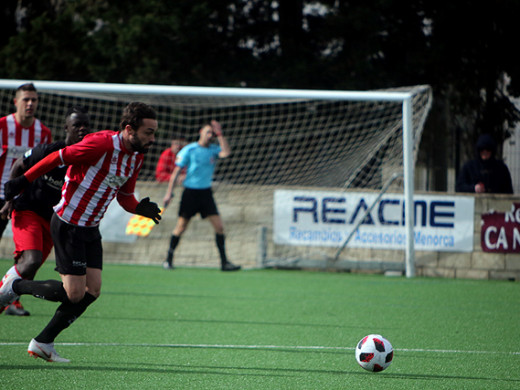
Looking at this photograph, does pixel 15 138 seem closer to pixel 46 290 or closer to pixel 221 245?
pixel 46 290

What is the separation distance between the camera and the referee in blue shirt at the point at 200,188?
11867mm

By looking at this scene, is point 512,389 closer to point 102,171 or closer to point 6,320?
point 102,171

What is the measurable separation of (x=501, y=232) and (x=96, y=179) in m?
7.95

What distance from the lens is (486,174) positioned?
11945 millimetres

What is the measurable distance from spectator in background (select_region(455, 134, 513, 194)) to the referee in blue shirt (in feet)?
12.0

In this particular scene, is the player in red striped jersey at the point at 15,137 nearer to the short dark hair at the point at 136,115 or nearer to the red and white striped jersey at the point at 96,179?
the red and white striped jersey at the point at 96,179

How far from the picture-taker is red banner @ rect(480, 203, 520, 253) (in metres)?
11.6

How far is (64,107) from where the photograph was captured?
15844mm

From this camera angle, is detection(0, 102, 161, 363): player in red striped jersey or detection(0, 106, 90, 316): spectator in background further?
detection(0, 106, 90, 316): spectator in background

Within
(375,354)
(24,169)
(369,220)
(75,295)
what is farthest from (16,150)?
(369,220)

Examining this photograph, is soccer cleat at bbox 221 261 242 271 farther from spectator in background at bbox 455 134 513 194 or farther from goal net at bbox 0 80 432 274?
spectator in background at bbox 455 134 513 194

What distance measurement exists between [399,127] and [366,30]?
5353 millimetres

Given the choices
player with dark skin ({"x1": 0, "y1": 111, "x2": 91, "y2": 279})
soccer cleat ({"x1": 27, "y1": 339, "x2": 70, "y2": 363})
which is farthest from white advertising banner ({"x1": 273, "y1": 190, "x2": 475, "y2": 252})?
soccer cleat ({"x1": 27, "y1": 339, "x2": 70, "y2": 363})

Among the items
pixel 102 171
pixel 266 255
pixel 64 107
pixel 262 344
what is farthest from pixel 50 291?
pixel 64 107
